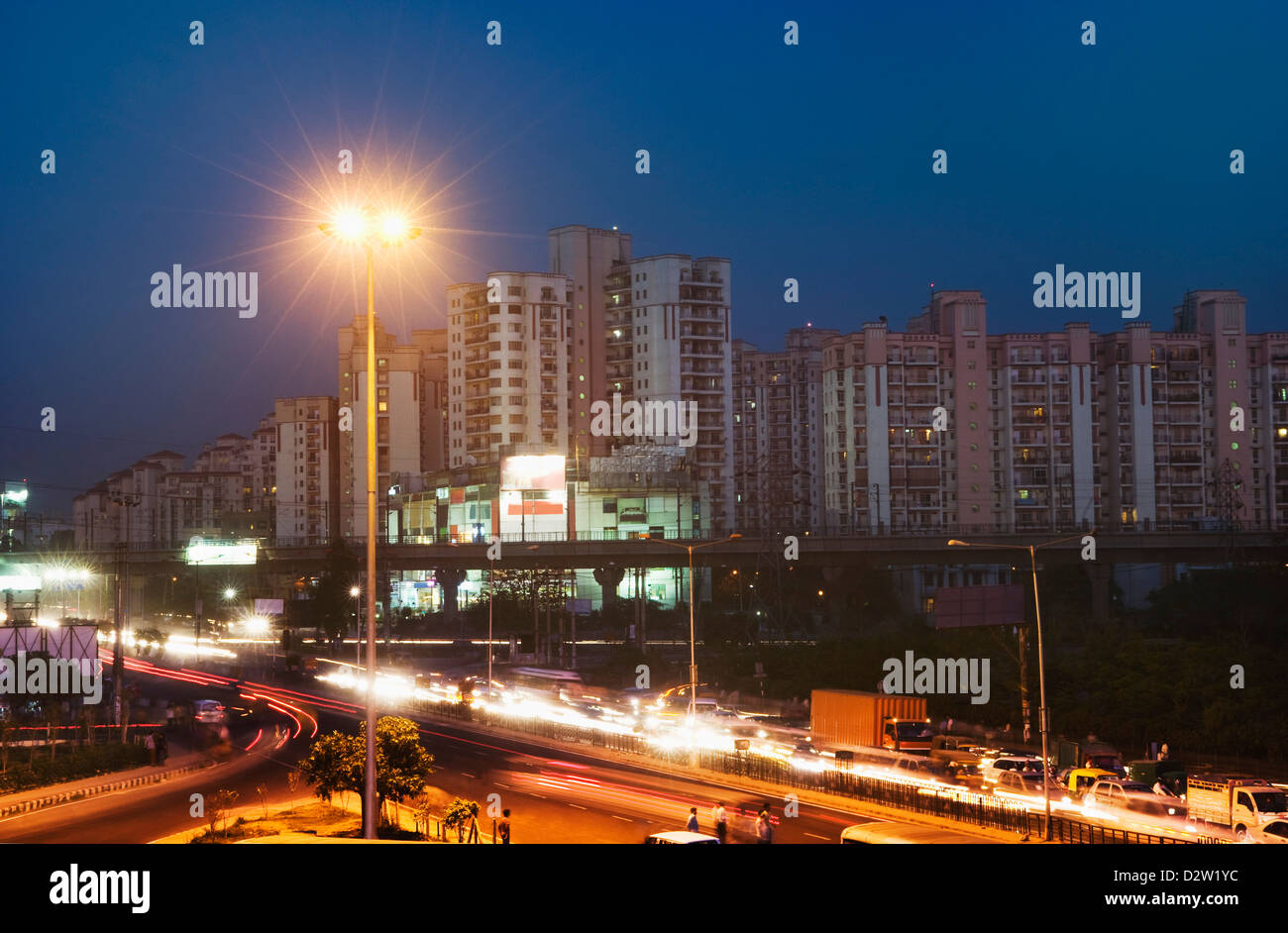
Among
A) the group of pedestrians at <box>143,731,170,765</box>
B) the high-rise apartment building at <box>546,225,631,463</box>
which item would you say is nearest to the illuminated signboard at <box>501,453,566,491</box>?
the high-rise apartment building at <box>546,225,631,463</box>

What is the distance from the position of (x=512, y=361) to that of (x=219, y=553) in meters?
58.9

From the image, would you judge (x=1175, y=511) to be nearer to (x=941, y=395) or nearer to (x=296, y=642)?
(x=941, y=395)

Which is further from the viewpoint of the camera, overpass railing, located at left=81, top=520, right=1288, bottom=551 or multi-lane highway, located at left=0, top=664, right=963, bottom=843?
overpass railing, located at left=81, top=520, right=1288, bottom=551

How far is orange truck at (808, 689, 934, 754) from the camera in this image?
43875 millimetres

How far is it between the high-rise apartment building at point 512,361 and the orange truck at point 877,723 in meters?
99.0

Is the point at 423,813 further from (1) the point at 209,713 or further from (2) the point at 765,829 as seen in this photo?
(1) the point at 209,713

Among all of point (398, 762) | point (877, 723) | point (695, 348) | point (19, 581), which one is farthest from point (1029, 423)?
point (398, 762)

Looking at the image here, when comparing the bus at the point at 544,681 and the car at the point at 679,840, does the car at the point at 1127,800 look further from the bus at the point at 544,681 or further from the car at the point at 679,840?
the bus at the point at 544,681

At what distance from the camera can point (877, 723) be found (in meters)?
44.3

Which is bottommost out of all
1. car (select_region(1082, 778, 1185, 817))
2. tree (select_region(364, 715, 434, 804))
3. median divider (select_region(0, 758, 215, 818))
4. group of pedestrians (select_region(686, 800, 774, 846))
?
median divider (select_region(0, 758, 215, 818))

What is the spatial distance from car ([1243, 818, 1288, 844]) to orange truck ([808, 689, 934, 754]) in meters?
18.2

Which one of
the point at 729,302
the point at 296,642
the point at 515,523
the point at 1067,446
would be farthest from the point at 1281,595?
the point at 729,302

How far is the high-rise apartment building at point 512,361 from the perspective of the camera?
474 ft

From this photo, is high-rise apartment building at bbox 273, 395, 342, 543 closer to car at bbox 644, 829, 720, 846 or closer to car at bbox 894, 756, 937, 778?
car at bbox 894, 756, 937, 778
